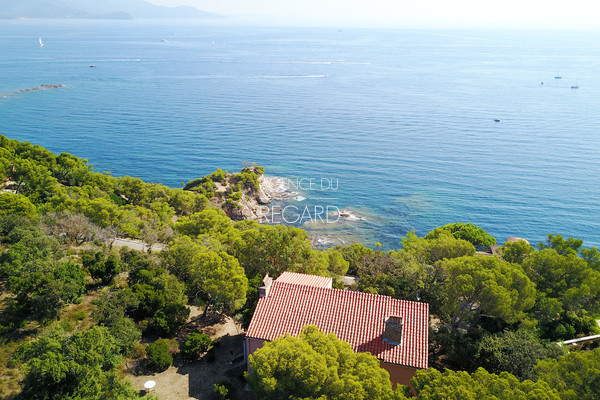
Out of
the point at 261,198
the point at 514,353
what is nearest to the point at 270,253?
the point at 514,353

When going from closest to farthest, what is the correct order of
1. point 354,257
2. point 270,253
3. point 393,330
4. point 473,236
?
point 393,330
point 270,253
point 354,257
point 473,236

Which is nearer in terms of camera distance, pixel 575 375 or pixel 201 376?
pixel 575 375

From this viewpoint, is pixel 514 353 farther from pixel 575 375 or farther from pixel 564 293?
pixel 564 293

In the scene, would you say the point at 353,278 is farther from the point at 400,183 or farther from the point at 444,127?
the point at 444,127

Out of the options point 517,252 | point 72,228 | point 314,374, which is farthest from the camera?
point 72,228

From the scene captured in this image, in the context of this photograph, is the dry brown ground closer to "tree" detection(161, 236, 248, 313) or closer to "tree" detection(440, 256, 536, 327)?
"tree" detection(161, 236, 248, 313)

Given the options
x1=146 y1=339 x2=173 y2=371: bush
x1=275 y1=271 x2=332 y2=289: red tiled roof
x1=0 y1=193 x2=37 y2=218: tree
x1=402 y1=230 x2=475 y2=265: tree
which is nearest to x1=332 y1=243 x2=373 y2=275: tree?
x1=402 y1=230 x2=475 y2=265: tree

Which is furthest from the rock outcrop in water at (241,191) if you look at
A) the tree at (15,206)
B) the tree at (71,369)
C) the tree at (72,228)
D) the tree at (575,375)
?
the tree at (575,375)
